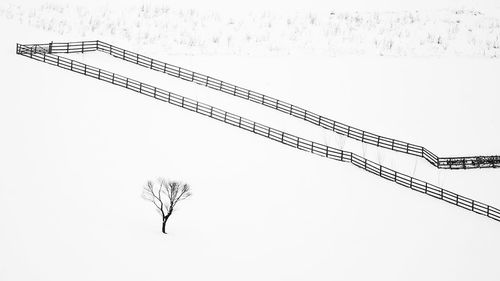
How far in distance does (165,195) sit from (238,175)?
4.16m

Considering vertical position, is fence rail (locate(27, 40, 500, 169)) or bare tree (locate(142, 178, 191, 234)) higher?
fence rail (locate(27, 40, 500, 169))

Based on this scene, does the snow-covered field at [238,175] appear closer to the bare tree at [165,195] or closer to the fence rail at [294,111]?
the bare tree at [165,195]

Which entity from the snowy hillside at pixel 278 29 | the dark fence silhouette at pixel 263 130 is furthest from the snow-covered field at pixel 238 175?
the snowy hillside at pixel 278 29

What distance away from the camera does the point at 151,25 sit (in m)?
55.6

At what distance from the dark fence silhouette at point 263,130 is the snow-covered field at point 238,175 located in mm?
592

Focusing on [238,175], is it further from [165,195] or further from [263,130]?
[263,130]

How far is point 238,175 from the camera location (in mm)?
31703

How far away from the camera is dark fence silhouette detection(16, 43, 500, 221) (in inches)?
1277

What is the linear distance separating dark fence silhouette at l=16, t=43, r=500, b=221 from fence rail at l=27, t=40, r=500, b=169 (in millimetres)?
2278

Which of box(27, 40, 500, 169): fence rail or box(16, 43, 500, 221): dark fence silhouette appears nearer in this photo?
box(16, 43, 500, 221): dark fence silhouette

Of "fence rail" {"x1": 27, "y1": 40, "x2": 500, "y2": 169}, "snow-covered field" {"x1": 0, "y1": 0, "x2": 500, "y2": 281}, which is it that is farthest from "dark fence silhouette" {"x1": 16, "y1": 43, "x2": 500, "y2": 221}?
"fence rail" {"x1": 27, "y1": 40, "x2": 500, "y2": 169}

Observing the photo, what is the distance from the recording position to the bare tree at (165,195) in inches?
1040

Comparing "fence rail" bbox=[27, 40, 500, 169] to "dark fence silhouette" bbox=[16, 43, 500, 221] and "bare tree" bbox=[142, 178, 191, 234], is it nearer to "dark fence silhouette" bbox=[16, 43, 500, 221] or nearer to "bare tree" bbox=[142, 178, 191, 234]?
"dark fence silhouette" bbox=[16, 43, 500, 221]

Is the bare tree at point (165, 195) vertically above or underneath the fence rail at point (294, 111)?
underneath
